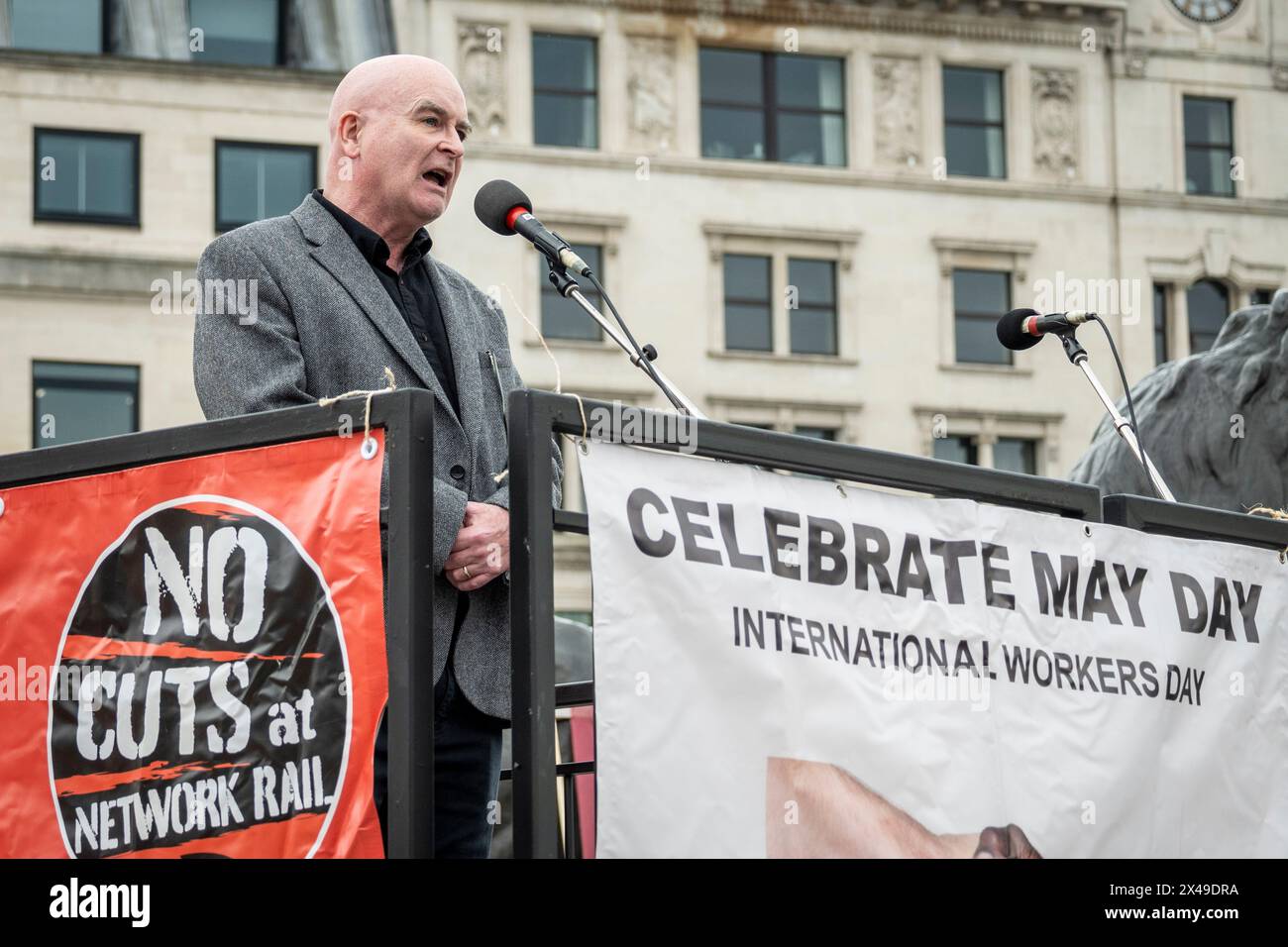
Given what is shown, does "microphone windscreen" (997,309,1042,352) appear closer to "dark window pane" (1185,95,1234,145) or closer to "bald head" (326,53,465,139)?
"bald head" (326,53,465,139)

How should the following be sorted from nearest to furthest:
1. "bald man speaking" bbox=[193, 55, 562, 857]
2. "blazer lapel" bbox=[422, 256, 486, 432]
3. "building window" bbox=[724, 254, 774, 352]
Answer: "bald man speaking" bbox=[193, 55, 562, 857] < "blazer lapel" bbox=[422, 256, 486, 432] < "building window" bbox=[724, 254, 774, 352]

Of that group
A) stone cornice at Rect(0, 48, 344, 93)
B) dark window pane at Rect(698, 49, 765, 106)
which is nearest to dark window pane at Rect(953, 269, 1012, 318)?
dark window pane at Rect(698, 49, 765, 106)

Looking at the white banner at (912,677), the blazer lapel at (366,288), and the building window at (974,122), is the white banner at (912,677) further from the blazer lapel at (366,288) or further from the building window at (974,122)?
the building window at (974,122)

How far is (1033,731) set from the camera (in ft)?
13.8

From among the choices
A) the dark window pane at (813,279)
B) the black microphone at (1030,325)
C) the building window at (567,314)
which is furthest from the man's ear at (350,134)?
the dark window pane at (813,279)

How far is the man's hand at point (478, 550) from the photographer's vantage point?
151 inches

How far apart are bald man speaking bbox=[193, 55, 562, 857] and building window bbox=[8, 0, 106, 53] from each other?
28565mm

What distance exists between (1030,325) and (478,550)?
8.99 feet

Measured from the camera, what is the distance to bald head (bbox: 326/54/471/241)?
14.1 ft

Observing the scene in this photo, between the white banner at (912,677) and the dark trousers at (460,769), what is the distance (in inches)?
20.1

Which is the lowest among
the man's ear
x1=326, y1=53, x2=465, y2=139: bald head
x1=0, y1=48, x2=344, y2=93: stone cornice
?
the man's ear

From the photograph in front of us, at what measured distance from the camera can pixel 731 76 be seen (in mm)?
34281
